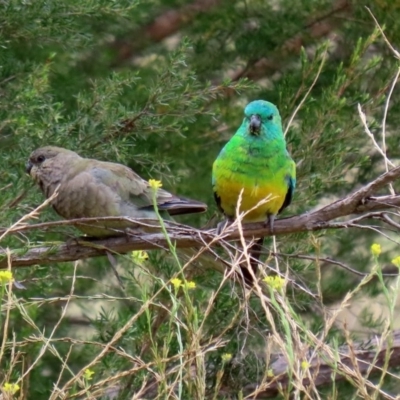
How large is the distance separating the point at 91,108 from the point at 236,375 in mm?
1110

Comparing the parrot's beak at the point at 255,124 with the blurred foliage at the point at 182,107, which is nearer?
the parrot's beak at the point at 255,124

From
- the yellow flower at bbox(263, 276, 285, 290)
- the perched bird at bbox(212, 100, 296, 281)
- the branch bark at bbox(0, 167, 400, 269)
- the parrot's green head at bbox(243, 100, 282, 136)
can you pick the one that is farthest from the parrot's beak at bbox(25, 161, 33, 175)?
the yellow flower at bbox(263, 276, 285, 290)

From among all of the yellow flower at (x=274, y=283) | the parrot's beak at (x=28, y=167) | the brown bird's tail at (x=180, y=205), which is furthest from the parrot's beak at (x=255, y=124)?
the yellow flower at (x=274, y=283)

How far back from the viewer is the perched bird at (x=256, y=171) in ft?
10.3

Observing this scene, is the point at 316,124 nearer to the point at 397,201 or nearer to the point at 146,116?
Answer: the point at 146,116

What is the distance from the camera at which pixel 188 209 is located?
10.5 feet

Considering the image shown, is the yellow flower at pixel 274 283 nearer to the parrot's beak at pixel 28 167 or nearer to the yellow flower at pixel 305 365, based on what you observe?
the yellow flower at pixel 305 365

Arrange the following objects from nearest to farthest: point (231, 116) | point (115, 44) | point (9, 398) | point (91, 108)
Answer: point (9, 398) < point (91, 108) < point (231, 116) < point (115, 44)

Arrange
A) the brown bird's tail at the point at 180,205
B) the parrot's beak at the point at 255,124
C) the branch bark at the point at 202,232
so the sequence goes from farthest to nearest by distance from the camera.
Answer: the parrot's beak at the point at 255,124 → the brown bird's tail at the point at 180,205 → the branch bark at the point at 202,232

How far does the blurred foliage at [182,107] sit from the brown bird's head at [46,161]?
81mm

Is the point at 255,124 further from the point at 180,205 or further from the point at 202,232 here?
the point at 202,232

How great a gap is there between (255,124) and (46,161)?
751 millimetres

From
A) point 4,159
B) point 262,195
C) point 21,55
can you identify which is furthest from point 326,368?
point 21,55

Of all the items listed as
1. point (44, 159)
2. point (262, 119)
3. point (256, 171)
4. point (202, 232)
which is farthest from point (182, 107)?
point (202, 232)
